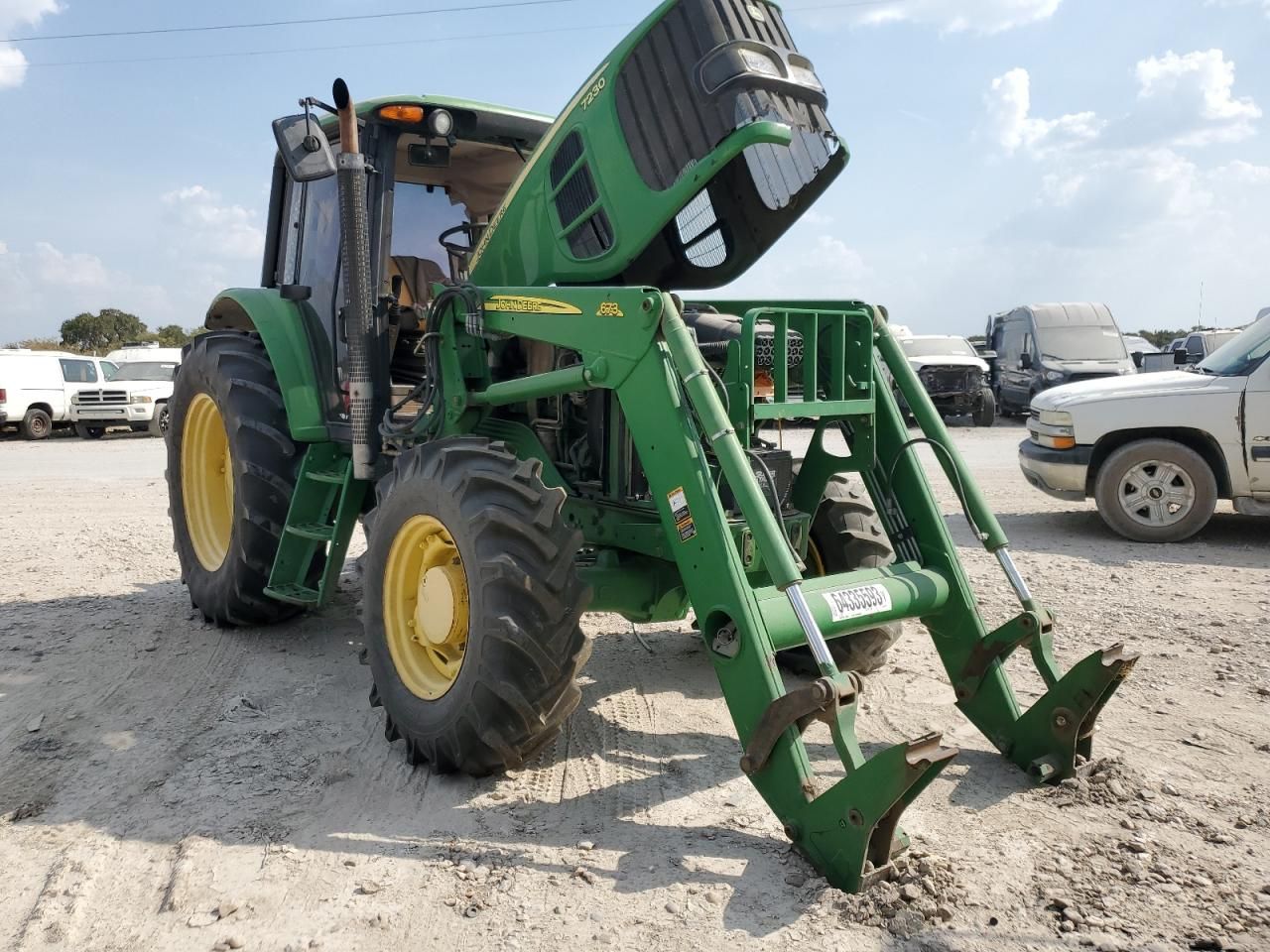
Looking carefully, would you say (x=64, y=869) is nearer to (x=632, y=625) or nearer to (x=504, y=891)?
(x=504, y=891)

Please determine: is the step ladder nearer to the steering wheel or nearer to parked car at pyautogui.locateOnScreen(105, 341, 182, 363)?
the steering wheel

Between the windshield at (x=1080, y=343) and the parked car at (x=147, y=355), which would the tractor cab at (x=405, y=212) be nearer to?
the windshield at (x=1080, y=343)

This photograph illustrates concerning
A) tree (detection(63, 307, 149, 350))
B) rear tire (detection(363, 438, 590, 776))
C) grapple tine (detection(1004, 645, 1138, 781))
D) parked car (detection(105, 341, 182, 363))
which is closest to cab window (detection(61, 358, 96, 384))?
parked car (detection(105, 341, 182, 363))

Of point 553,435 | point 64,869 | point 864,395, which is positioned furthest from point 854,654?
point 64,869

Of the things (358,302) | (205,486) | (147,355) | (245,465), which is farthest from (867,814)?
(147,355)

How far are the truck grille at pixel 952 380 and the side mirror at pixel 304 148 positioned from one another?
15.1 metres

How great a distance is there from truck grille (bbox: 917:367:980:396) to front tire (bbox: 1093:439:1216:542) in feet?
32.4

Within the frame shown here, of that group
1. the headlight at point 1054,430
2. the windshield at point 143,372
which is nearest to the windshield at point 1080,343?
the headlight at point 1054,430

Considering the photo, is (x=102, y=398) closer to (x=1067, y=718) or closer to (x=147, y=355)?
(x=147, y=355)

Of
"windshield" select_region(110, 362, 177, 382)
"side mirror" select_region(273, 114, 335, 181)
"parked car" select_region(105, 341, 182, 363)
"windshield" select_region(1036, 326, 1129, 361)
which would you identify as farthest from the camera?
"parked car" select_region(105, 341, 182, 363)

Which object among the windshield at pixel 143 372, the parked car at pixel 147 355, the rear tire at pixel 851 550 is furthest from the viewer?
the parked car at pixel 147 355

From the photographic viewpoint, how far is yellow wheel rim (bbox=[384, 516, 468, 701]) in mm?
3779

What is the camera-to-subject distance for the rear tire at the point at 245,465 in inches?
209

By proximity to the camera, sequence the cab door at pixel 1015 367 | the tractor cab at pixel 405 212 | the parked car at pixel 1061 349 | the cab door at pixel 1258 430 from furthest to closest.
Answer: the cab door at pixel 1015 367
the parked car at pixel 1061 349
the cab door at pixel 1258 430
the tractor cab at pixel 405 212
